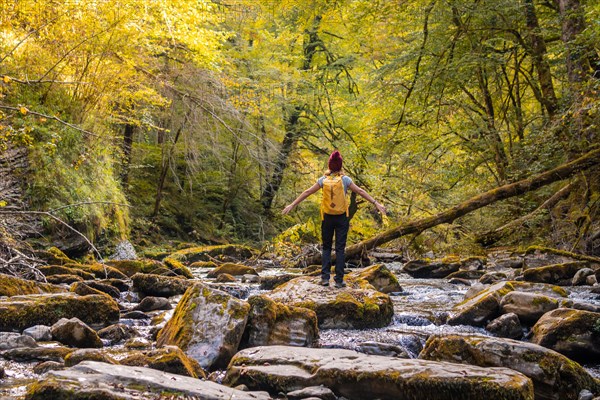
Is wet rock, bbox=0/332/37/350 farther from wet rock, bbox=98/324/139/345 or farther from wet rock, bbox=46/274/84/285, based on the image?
wet rock, bbox=46/274/84/285

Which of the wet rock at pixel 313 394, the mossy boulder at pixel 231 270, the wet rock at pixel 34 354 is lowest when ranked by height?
the mossy boulder at pixel 231 270

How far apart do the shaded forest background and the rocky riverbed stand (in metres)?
1.92

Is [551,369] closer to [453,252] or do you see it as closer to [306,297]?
[306,297]

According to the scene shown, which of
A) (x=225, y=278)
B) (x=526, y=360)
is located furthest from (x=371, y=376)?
(x=225, y=278)

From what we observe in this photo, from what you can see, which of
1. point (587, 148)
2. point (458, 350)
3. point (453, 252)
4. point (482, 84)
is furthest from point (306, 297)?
point (482, 84)

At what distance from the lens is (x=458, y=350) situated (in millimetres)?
4863

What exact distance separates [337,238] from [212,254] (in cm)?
1019

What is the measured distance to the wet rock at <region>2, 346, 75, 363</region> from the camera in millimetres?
4910

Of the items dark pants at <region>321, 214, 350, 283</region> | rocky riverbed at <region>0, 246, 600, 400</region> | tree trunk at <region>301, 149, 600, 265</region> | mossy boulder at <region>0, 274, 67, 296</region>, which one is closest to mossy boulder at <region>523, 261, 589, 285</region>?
rocky riverbed at <region>0, 246, 600, 400</region>

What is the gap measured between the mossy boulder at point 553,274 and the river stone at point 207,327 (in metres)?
6.15

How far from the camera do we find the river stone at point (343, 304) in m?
6.87

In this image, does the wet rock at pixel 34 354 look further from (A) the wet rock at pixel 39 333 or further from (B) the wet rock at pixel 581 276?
(B) the wet rock at pixel 581 276

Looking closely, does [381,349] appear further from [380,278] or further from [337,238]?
[380,278]

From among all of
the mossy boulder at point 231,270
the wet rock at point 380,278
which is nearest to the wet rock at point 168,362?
the wet rock at point 380,278
